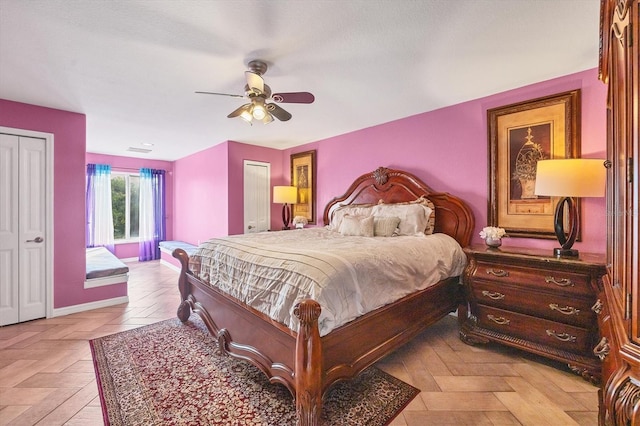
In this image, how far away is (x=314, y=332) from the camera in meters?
1.45

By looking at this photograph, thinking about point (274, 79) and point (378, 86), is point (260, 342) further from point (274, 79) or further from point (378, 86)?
point (378, 86)

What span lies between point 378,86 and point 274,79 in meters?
1.03

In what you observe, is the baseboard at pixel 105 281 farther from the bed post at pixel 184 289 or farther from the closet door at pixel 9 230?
the bed post at pixel 184 289

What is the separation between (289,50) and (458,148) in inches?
87.9

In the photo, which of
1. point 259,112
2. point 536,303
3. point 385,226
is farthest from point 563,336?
point 259,112

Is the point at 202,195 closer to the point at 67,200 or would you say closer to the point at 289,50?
the point at 67,200

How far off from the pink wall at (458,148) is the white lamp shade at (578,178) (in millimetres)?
382

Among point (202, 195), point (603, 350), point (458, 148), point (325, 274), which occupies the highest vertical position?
point (458, 148)

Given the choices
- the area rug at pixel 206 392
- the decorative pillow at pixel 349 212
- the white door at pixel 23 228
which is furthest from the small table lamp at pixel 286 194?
the white door at pixel 23 228

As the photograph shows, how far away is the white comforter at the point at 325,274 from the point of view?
63.0 inches

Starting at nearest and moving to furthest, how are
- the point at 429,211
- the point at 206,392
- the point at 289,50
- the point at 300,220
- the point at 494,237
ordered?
1. the point at 206,392
2. the point at 289,50
3. the point at 494,237
4. the point at 429,211
5. the point at 300,220

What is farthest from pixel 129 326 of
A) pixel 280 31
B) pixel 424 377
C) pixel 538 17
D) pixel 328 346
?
pixel 538 17

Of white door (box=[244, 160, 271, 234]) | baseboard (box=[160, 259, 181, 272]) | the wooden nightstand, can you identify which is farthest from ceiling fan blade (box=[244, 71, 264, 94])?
baseboard (box=[160, 259, 181, 272])

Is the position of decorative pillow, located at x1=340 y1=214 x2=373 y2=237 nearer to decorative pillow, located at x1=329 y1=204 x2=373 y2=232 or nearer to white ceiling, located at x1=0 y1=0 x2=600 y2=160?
decorative pillow, located at x1=329 y1=204 x2=373 y2=232
